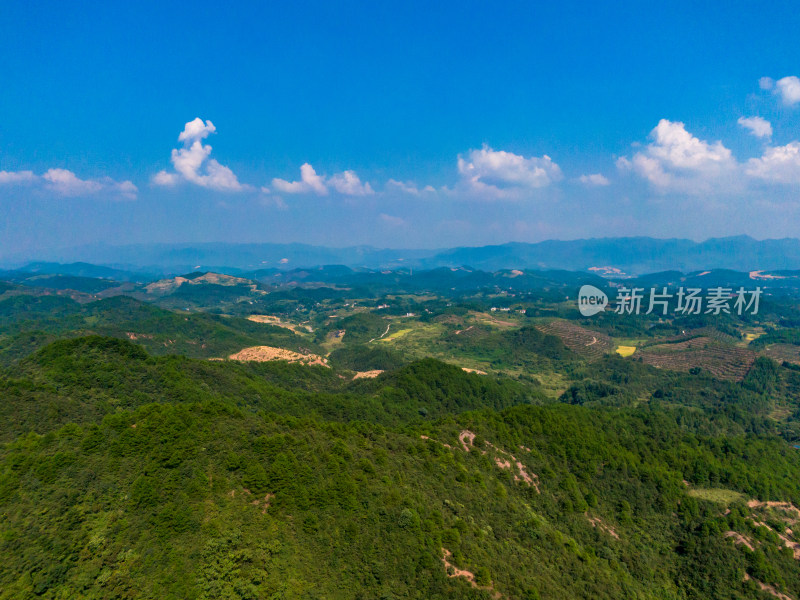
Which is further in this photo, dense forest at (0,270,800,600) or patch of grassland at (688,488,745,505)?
patch of grassland at (688,488,745,505)

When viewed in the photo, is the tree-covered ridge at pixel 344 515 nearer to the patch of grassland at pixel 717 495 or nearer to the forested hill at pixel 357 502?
the forested hill at pixel 357 502

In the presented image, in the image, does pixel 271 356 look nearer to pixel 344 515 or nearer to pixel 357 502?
pixel 357 502

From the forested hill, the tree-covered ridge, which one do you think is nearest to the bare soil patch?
the forested hill

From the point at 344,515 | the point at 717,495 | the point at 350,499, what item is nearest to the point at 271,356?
the point at 350,499

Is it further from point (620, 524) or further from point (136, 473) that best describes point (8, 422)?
point (620, 524)

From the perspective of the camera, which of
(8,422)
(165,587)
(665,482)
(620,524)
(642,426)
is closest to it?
(165,587)

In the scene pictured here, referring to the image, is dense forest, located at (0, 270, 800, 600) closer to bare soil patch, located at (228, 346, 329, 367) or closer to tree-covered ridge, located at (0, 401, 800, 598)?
tree-covered ridge, located at (0, 401, 800, 598)

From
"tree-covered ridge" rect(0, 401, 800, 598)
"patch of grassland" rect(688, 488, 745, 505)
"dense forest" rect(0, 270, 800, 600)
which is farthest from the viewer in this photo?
"patch of grassland" rect(688, 488, 745, 505)

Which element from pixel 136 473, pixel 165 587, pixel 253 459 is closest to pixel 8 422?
pixel 136 473

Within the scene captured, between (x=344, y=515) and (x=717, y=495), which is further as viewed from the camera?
(x=717, y=495)
